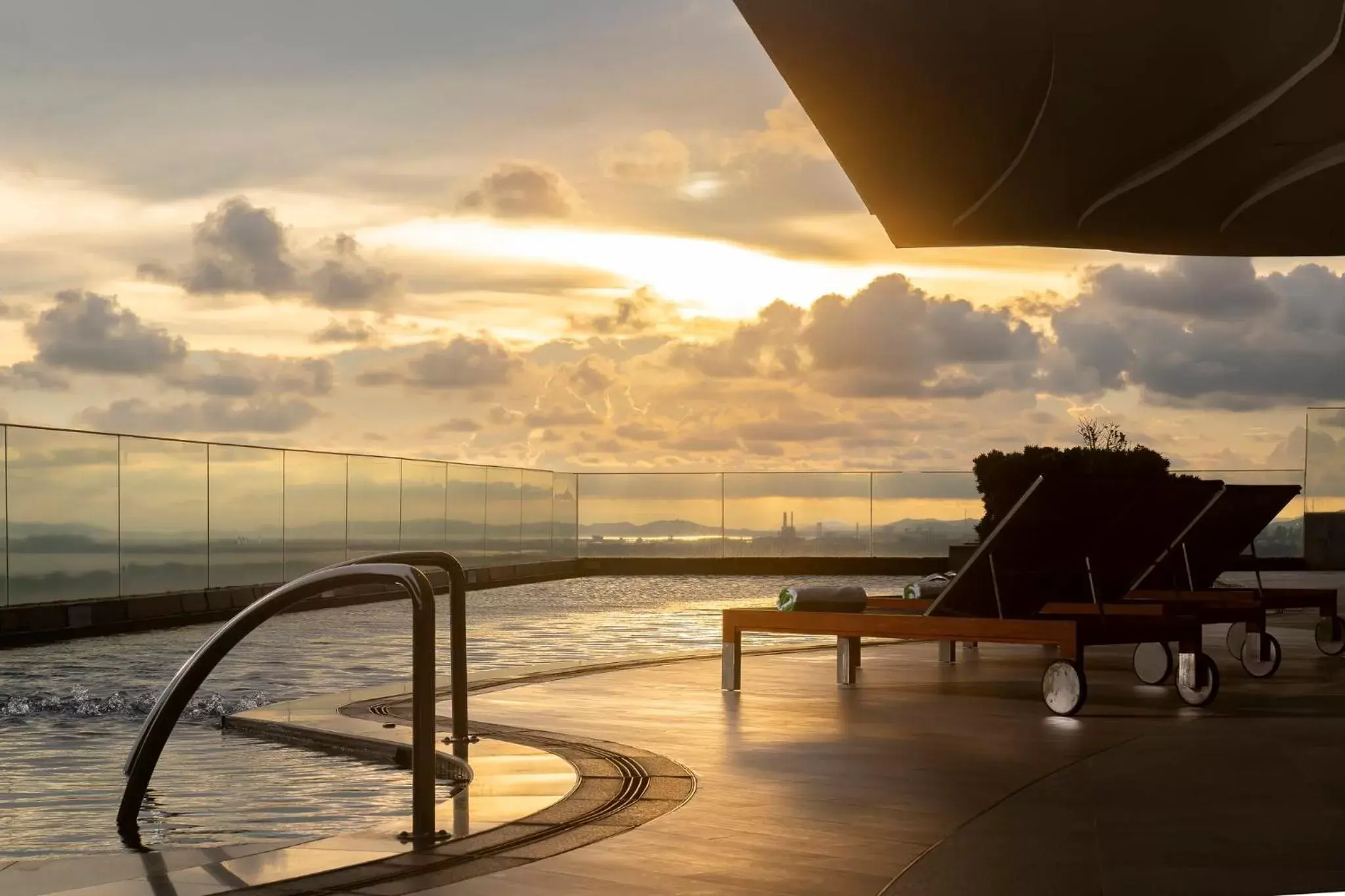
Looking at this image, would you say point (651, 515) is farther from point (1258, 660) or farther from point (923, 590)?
point (1258, 660)

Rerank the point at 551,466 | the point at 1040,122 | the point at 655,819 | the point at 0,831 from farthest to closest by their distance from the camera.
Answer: the point at 551,466 → the point at 1040,122 → the point at 0,831 → the point at 655,819

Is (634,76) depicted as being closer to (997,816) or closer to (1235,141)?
(1235,141)

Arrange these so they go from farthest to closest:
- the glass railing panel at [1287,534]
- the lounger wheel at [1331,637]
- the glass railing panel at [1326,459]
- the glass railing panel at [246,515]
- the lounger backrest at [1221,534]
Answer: the glass railing panel at [1287,534]
the glass railing panel at [1326,459]
the glass railing panel at [246,515]
the lounger wheel at [1331,637]
the lounger backrest at [1221,534]

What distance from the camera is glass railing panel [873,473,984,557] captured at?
2578cm

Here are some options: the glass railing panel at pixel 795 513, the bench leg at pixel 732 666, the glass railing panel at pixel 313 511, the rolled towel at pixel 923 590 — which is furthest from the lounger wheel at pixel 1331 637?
the glass railing panel at pixel 795 513

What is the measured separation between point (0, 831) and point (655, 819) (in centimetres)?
208

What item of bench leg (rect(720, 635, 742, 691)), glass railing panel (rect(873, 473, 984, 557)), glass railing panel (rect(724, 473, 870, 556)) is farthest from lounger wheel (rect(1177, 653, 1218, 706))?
glass railing panel (rect(724, 473, 870, 556))

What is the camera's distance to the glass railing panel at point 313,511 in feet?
63.7

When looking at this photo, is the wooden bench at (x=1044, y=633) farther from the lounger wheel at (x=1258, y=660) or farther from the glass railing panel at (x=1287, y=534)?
the glass railing panel at (x=1287, y=534)

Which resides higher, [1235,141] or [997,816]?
[1235,141]

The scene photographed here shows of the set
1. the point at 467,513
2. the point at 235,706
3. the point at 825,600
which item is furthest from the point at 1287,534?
the point at 235,706

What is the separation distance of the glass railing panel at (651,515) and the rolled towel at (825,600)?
19.2 meters

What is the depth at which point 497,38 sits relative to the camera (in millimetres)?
12742

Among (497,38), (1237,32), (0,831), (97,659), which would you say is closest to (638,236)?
(497,38)
